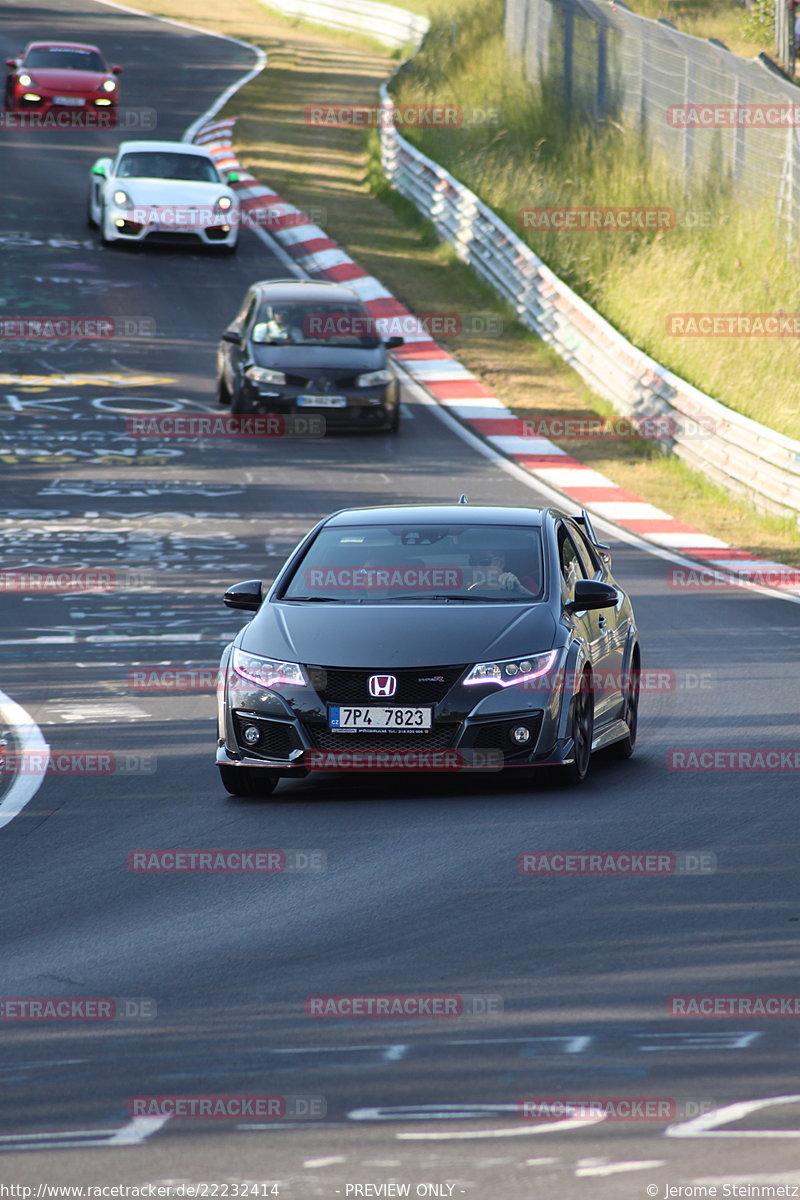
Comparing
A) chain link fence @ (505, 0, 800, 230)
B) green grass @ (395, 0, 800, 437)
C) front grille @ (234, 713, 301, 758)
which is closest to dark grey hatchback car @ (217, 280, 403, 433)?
green grass @ (395, 0, 800, 437)

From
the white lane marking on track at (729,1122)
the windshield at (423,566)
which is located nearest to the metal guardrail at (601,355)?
the windshield at (423,566)

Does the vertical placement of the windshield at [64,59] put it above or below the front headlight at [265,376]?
above

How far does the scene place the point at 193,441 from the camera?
78.7ft

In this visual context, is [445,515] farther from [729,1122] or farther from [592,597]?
[729,1122]

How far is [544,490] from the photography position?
2170 cm

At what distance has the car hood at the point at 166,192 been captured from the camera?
1248 inches

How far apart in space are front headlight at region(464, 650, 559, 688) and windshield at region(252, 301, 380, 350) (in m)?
14.8

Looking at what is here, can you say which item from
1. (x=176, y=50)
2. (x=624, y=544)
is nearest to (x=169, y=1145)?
(x=624, y=544)

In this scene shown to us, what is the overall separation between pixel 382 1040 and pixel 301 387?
1822 cm

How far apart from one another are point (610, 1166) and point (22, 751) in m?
6.99

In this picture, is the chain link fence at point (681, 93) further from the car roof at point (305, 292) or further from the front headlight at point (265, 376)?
the front headlight at point (265, 376)

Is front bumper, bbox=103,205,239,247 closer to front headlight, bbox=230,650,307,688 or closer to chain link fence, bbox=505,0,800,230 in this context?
chain link fence, bbox=505,0,800,230

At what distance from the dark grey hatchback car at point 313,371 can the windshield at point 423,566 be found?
13101 mm

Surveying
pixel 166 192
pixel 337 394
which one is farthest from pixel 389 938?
pixel 166 192
